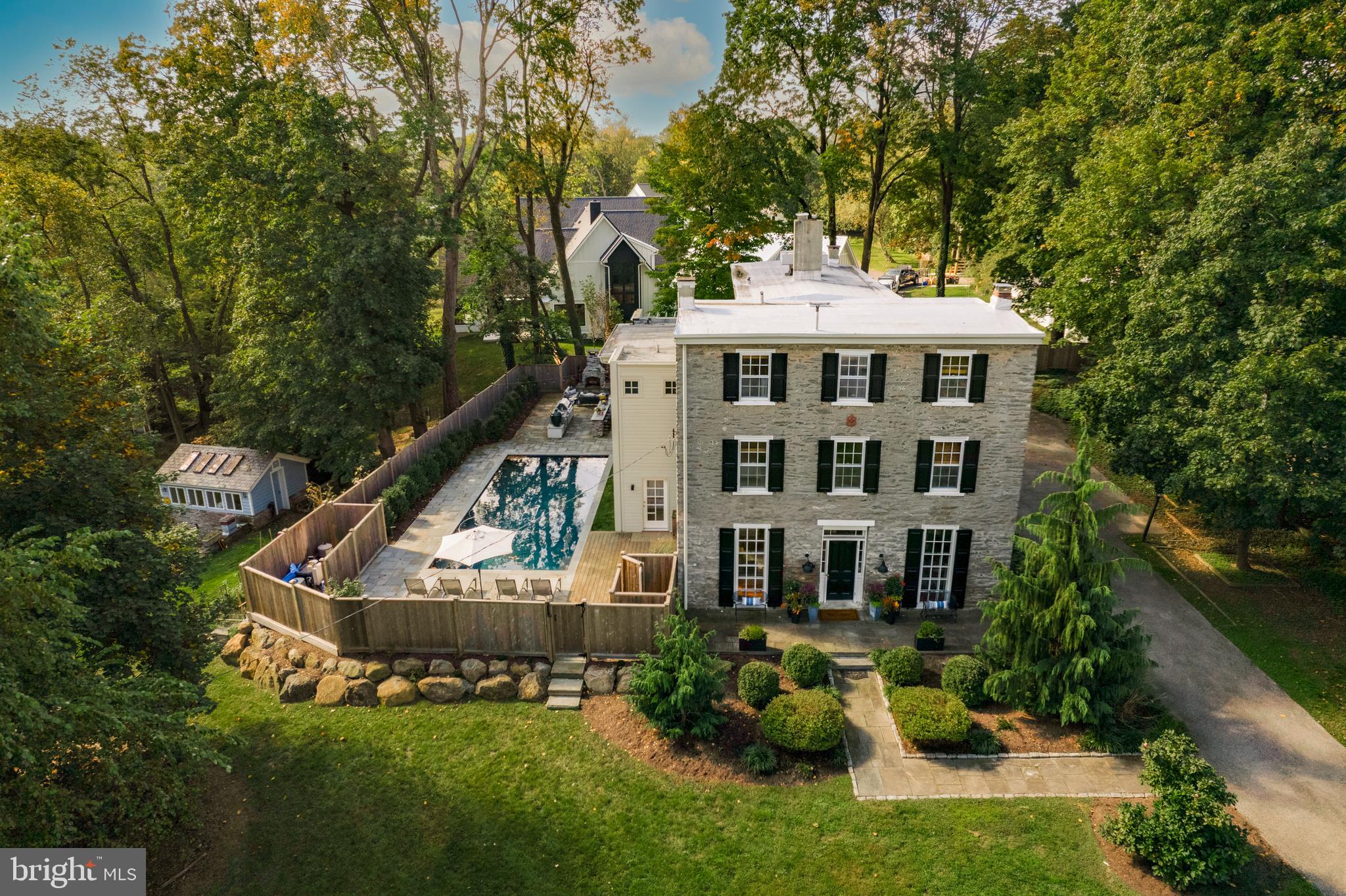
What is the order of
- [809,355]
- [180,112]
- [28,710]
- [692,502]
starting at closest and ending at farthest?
[28,710], [809,355], [692,502], [180,112]

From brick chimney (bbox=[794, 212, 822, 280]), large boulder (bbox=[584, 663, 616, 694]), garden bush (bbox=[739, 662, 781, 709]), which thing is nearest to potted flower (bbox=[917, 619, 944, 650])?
garden bush (bbox=[739, 662, 781, 709])

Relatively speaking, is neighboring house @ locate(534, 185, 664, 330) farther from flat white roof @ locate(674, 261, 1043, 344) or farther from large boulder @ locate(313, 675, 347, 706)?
large boulder @ locate(313, 675, 347, 706)

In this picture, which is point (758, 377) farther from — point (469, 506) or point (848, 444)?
point (469, 506)

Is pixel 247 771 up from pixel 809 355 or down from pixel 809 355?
down

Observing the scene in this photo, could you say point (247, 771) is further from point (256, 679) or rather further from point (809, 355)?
point (809, 355)

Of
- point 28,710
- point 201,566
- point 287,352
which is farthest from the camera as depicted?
point 287,352

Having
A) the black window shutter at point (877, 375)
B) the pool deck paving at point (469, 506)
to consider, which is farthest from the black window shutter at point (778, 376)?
the pool deck paving at point (469, 506)

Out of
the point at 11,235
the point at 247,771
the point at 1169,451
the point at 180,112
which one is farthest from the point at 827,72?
the point at 247,771
